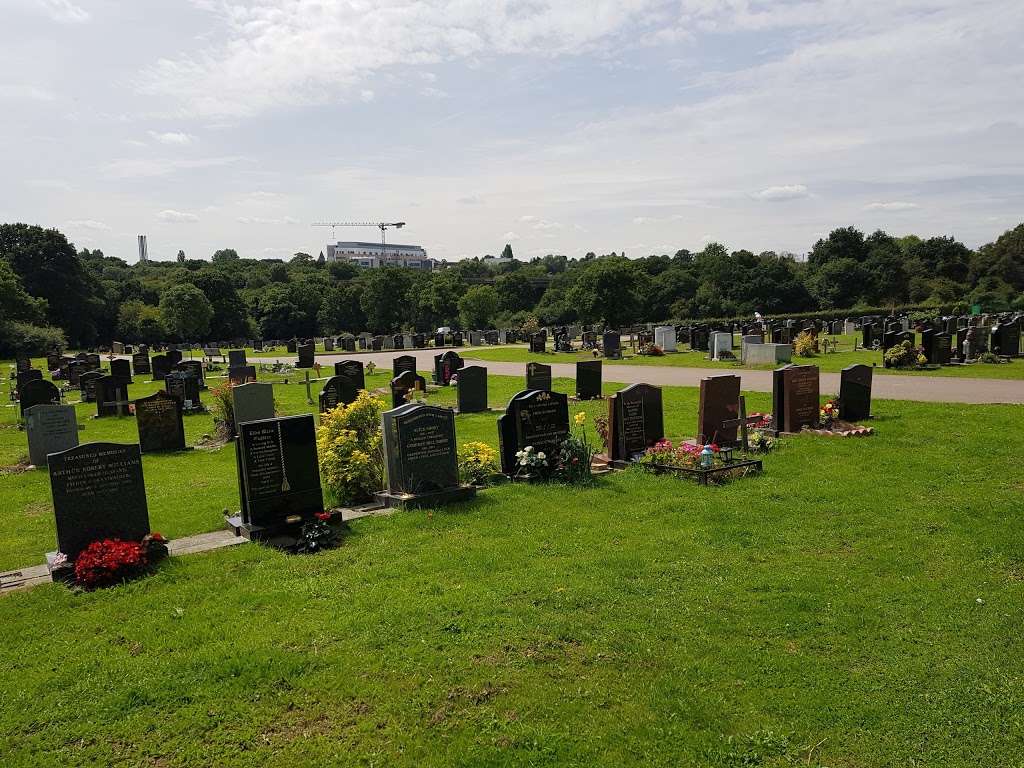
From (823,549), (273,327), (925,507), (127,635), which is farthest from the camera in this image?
(273,327)

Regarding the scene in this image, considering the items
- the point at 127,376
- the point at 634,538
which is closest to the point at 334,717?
the point at 634,538

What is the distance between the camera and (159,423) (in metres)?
15.8

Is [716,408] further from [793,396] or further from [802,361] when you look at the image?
[802,361]

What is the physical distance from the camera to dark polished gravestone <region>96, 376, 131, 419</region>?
21281mm

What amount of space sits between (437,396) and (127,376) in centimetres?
1216

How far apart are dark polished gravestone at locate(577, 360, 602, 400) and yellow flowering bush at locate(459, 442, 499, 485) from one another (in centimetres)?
965

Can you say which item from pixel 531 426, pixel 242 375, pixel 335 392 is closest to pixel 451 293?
pixel 242 375

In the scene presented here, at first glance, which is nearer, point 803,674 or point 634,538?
point 803,674

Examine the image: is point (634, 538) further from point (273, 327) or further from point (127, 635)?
point (273, 327)

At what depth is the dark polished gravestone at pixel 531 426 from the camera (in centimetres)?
1154

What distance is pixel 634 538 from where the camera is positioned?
845 cm

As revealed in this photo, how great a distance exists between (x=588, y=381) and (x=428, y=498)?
455 inches

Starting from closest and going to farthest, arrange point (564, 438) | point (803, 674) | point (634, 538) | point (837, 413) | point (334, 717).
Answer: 1. point (334, 717)
2. point (803, 674)
3. point (634, 538)
4. point (564, 438)
5. point (837, 413)

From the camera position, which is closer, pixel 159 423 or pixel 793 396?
pixel 793 396
